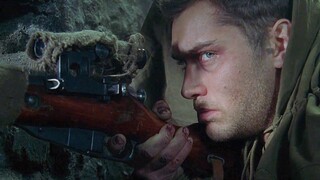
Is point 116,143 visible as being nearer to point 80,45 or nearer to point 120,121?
point 120,121

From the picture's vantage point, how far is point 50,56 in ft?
2.61

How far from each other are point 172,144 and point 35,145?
28cm

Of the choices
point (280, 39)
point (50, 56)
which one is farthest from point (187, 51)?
point (50, 56)

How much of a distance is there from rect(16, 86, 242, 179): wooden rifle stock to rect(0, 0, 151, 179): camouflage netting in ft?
0.17

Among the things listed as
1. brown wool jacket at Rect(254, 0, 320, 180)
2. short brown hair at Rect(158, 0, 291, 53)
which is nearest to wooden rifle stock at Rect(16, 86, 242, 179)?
brown wool jacket at Rect(254, 0, 320, 180)

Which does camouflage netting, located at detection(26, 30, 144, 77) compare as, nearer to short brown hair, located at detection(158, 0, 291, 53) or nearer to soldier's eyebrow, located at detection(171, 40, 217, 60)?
soldier's eyebrow, located at detection(171, 40, 217, 60)

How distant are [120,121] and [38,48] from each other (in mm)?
204

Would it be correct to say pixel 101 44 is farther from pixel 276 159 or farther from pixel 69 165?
pixel 276 159

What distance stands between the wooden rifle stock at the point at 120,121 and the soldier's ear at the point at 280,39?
209 mm

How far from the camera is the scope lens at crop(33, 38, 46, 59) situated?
2.66 ft

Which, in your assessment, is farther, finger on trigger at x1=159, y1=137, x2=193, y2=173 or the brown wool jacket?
finger on trigger at x1=159, y1=137, x2=193, y2=173

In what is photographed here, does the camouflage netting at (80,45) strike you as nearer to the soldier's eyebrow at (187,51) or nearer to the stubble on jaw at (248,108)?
the soldier's eyebrow at (187,51)

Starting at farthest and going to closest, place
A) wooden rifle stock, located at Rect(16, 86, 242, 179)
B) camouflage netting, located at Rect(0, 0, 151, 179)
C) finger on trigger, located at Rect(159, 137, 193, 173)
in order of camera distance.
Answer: finger on trigger, located at Rect(159, 137, 193, 173) → camouflage netting, located at Rect(0, 0, 151, 179) → wooden rifle stock, located at Rect(16, 86, 242, 179)

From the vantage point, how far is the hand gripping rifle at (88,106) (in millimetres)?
750
